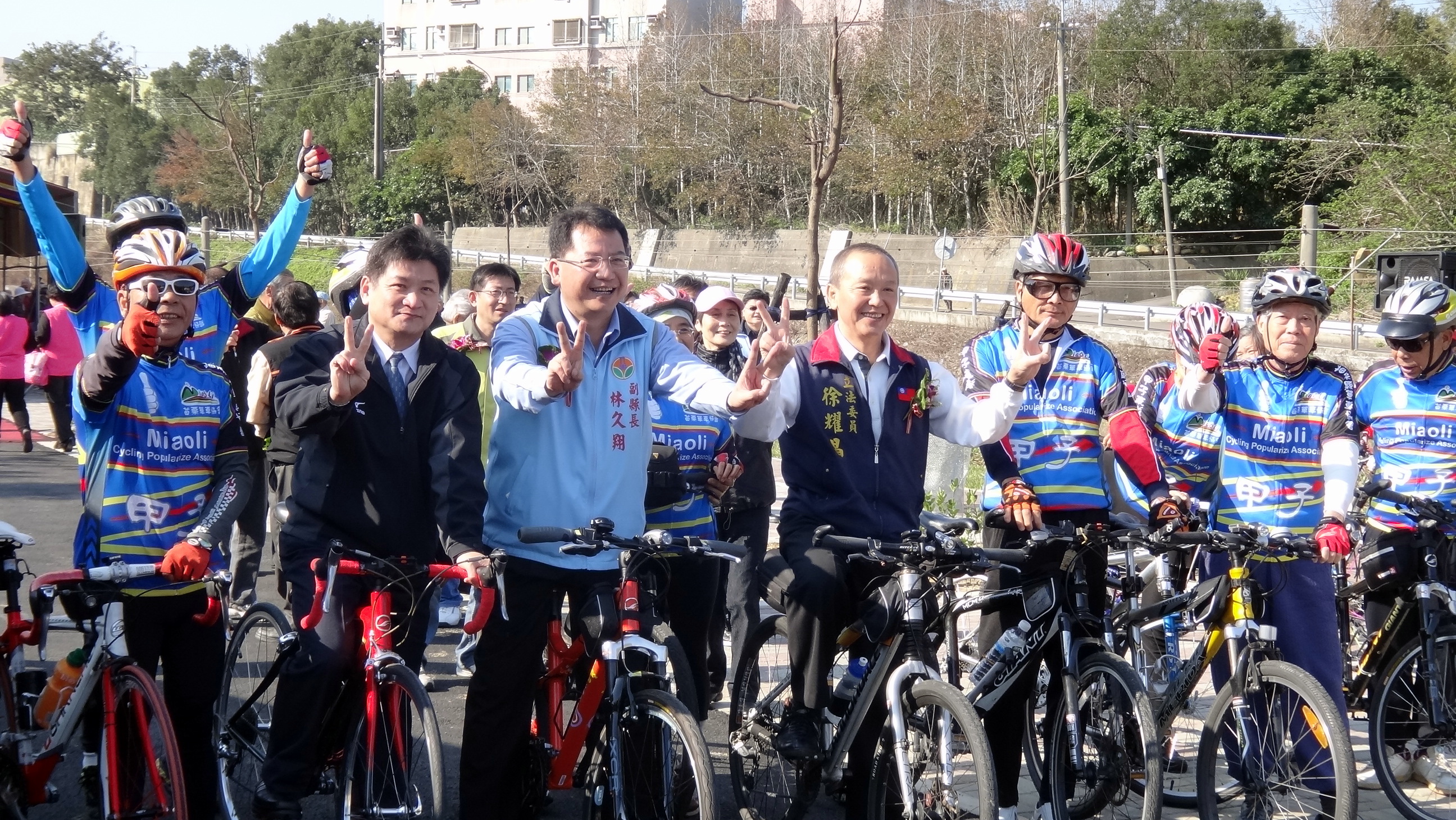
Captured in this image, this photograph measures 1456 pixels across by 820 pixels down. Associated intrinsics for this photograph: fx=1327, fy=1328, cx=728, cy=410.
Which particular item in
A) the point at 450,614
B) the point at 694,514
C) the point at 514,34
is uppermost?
the point at 514,34

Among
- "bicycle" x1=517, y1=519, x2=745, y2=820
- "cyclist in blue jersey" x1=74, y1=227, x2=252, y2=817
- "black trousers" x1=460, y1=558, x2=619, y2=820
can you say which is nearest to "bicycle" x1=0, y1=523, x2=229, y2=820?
"cyclist in blue jersey" x1=74, y1=227, x2=252, y2=817

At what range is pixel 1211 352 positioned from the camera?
5.04 meters

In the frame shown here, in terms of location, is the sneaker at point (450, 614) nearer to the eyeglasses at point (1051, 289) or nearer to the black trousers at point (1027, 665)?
the black trousers at point (1027, 665)

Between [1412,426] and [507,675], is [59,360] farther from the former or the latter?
[1412,426]

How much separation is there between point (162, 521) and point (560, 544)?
4.74 feet

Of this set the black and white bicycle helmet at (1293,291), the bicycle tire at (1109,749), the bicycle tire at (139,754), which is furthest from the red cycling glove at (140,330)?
the black and white bicycle helmet at (1293,291)

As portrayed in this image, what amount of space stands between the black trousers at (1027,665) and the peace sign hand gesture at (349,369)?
2.30 m

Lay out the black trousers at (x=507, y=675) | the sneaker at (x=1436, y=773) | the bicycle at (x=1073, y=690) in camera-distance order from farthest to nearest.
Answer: the sneaker at (x=1436, y=773)
the bicycle at (x=1073, y=690)
the black trousers at (x=507, y=675)

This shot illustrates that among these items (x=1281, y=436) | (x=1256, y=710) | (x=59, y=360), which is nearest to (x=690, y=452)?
(x=1281, y=436)

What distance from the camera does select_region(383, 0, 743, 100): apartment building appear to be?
7531 cm

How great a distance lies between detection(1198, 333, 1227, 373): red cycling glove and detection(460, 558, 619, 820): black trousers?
240 cm

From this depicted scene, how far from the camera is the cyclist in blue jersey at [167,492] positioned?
4.52 m

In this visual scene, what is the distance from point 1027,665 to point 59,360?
46.2 ft

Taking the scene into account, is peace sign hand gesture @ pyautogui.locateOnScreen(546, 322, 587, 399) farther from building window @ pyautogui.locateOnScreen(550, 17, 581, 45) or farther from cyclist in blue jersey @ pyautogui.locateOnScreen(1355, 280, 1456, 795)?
building window @ pyautogui.locateOnScreen(550, 17, 581, 45)
